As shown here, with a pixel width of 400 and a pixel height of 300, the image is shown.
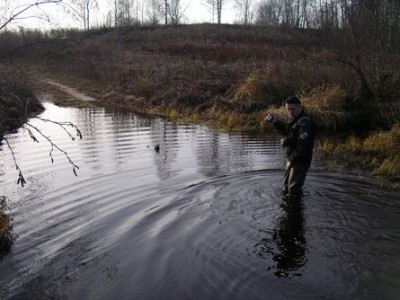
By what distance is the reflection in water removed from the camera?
22.4 feet

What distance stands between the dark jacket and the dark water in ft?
3.35

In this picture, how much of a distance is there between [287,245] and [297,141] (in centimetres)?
260

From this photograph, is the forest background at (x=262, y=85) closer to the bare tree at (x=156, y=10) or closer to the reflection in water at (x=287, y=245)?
the reflection in water at (x=287, y=245)

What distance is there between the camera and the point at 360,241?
766 cm

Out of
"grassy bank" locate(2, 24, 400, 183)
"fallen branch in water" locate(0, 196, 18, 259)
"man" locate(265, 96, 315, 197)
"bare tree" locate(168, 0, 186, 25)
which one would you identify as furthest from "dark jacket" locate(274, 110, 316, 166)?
"bare tree" locate(168, 0, 186, 25)

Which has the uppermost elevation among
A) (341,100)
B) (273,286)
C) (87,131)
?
(341,100)

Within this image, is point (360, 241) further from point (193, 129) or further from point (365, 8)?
point (365, 8)

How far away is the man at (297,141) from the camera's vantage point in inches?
362

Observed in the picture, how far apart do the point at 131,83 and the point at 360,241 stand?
101ft

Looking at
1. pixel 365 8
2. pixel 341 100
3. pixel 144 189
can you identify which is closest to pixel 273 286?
pixel 144 189

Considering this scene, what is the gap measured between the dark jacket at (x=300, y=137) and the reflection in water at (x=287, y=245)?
1091mm

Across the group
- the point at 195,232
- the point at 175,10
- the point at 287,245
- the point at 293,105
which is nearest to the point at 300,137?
the point at 293,105

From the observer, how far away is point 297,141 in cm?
946

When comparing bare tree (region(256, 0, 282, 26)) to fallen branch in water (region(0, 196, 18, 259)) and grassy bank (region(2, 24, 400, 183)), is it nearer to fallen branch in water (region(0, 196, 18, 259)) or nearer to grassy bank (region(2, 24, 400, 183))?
grassy bank (region(2, 24, 400, 183))
